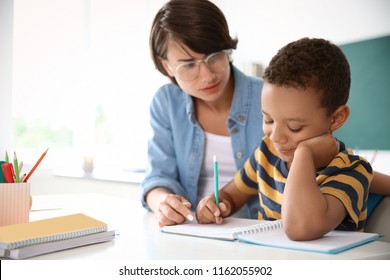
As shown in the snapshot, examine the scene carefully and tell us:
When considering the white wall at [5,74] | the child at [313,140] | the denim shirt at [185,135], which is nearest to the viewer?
the child at [313,140]

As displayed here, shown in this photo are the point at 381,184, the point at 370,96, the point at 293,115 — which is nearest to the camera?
the point at 293,115

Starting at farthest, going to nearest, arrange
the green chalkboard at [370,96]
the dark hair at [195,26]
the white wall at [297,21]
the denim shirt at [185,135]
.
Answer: the white wall at [297,21] < the green chalkboard at [370,96] < the denim shirt at [185,135] < the dark hair at [195,26]

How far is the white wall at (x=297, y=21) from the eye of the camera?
3754 millimetres

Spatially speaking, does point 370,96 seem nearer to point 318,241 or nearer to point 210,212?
point 210,212

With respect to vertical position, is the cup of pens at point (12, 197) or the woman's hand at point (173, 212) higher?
the cup of pens at point (12, 197)

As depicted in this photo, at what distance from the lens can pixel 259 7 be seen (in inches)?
175

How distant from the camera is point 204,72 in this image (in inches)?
55.7

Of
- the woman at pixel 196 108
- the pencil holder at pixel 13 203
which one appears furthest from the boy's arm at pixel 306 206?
the pencil holder at pixel 13 203

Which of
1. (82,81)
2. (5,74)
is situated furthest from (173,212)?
(82,81)

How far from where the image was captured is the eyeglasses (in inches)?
56.2

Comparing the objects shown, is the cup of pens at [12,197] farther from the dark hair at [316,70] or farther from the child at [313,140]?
the dark hair at [316,70]

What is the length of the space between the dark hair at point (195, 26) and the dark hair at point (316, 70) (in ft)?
1.25

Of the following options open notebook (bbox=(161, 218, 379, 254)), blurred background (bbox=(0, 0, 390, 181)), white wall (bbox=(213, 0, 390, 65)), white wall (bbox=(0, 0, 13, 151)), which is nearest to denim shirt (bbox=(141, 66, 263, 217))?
open notebook (bbox=(161, 218, 379, 254))

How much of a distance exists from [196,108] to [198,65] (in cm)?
23
